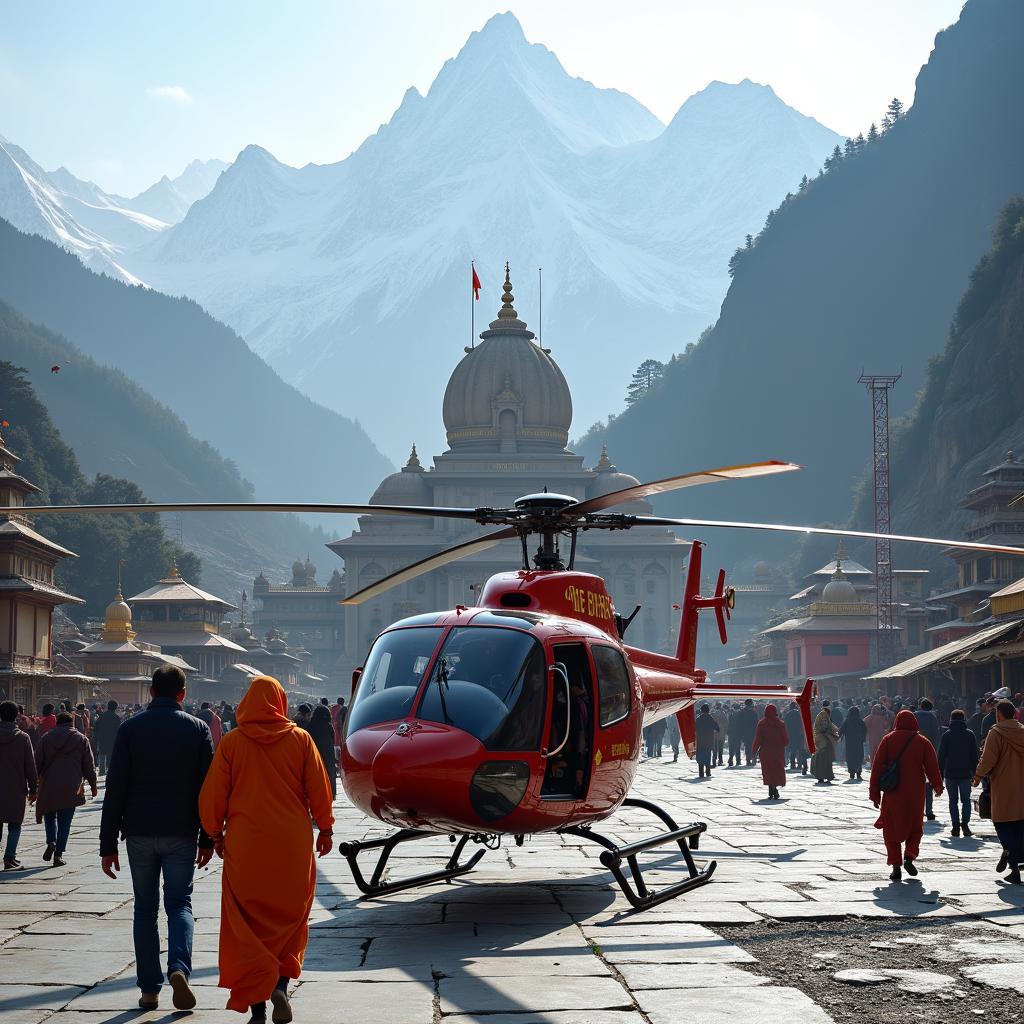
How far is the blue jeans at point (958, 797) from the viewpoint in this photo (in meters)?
13.8

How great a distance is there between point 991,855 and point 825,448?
8570 centimetres

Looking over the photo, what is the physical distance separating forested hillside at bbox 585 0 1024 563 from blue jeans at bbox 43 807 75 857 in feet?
256

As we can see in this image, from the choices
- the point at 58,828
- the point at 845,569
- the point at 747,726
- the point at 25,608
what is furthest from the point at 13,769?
the point at 845,569

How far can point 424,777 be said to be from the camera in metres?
7.85

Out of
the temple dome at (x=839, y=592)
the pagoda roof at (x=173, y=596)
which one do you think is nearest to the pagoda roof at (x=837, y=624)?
the temple dome at (x=839, y=592)

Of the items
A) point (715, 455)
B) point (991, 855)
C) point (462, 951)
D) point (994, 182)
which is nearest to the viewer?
point (462, 951)

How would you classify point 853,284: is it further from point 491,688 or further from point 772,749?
point 491,688

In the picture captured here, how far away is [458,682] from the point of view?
836cm

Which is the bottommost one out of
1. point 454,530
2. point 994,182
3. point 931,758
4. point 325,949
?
point 325,949

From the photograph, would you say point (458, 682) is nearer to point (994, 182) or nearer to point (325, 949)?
point (325, 949)

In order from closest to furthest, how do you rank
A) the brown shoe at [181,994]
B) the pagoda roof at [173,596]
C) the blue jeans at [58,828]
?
the brown shoe at [181,994] < the blue jeans at [58,828] < the pagoda roof at [173,596]

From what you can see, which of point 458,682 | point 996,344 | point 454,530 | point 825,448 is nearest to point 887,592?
point 996,344

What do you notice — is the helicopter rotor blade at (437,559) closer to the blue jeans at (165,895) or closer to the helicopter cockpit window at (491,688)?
the helicopter cockpit window at (491,688)

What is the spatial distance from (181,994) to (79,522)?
6483 centimetres
